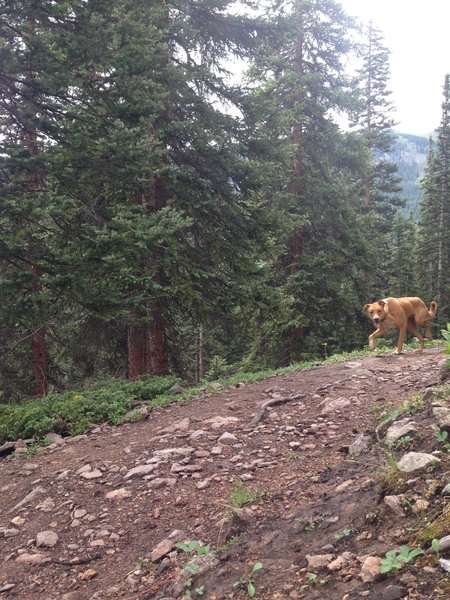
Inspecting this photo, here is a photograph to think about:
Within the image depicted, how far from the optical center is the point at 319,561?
2.72 metres

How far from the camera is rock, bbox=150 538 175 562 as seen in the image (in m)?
3.62

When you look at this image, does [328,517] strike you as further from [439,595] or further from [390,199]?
[390,199]

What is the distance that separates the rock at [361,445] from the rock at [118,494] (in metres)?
2.24

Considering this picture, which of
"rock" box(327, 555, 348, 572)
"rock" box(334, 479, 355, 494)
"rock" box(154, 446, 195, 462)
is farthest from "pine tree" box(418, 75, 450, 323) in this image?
"rock" box(327, 555, 348, 572)

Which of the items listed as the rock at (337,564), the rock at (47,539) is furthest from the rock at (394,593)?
the rock at (47,539)

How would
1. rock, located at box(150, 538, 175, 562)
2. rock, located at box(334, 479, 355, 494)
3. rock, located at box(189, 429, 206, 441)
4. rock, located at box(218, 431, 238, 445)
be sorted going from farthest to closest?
rock, located at box(189, 429, 206, 441) → rock, located at box(218, 431, 238, 445) → rock, located at box(150, 538, 175, 562) → rock, located at box(334, 479, 355, 494)

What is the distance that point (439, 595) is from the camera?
6.83 feet

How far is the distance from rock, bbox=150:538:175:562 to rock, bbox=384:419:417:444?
193 centimetres

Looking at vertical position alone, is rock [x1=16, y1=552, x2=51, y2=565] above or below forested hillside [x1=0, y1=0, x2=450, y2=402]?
below

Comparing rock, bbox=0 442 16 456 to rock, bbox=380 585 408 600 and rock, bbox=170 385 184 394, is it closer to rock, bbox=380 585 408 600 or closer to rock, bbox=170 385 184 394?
rock, bbox=170 385 184 394

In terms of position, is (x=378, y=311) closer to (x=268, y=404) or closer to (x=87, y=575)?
(x=268, y=404)

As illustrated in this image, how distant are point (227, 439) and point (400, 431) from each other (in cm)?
228

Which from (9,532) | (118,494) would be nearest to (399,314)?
(118,494)

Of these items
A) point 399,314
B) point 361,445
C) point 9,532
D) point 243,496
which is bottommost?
point 9,532
